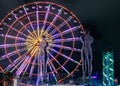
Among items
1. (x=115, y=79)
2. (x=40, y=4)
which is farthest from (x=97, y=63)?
(x=40, y=4)

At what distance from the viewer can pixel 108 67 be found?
135ft

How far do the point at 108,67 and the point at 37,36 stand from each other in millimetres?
8404

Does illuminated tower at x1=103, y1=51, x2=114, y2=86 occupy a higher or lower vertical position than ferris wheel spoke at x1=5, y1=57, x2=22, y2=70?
lower

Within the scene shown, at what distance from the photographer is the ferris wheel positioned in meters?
37.0

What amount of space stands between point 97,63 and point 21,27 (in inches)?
405

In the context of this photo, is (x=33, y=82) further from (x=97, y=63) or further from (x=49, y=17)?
(x=97, y=63)

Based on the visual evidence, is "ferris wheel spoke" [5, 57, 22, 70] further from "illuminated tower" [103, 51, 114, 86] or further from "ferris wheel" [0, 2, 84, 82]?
"illuminated tower" [103, 51, 114, 86]

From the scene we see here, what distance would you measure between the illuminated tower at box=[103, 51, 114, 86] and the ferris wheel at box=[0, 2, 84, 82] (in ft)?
12.9

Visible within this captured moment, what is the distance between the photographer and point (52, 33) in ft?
123

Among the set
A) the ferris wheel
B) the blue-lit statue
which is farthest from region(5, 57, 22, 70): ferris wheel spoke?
the blue-lit statue

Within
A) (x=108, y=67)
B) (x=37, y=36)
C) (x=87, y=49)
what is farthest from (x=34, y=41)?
(x=108, y=67)

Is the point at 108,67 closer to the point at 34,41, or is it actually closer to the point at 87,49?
the point at 34,41

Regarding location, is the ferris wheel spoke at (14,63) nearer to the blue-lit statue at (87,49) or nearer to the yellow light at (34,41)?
the yellow light at (34,41)

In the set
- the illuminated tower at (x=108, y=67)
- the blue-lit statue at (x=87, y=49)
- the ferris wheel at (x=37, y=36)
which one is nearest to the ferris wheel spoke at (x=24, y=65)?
the ferris wheel at (x=37, y=36)
